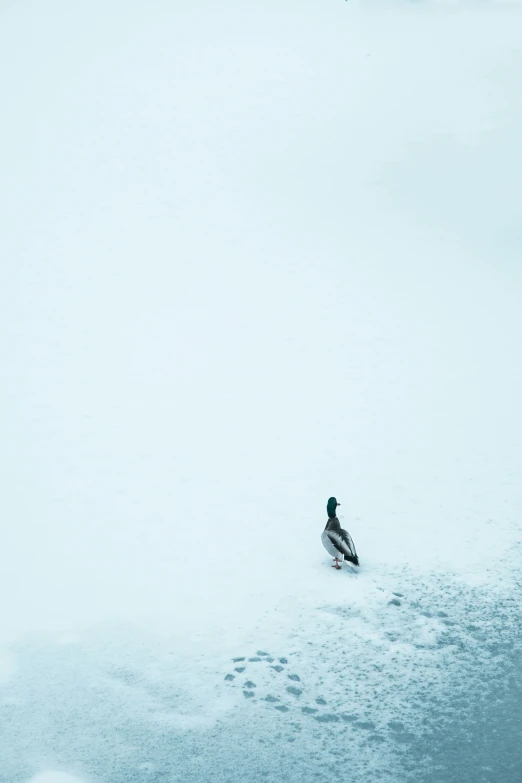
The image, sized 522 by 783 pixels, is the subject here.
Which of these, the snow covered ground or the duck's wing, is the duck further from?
→ the snow covered ground

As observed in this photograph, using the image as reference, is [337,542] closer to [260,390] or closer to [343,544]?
[343,544]

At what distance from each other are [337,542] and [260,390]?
562 cm

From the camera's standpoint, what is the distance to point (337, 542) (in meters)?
11.1

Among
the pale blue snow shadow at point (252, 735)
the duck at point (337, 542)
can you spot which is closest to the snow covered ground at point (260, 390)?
the pale blue snow shadow at point (252, 735)

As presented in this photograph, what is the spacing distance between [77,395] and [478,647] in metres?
9.20

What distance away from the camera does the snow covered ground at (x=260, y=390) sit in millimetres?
8961

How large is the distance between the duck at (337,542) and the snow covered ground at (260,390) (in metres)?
0.30

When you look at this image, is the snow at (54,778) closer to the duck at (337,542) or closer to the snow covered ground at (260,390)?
the snow covered ground at (260,390)

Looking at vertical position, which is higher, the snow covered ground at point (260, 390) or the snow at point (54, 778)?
the snow covered ground at point (260, 390)

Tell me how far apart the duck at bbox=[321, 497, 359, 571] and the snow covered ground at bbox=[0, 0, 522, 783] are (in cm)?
30

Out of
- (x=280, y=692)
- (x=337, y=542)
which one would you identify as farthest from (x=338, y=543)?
(x=280, y=692)

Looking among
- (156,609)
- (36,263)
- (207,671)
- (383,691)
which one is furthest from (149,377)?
(383,691)

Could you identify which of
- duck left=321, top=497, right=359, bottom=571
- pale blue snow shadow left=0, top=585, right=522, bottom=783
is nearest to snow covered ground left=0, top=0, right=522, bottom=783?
pale blue snow shadow left=0, top=585, right=522, bottom=783

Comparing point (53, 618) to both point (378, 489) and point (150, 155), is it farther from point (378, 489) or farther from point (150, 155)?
point (150, 155)
